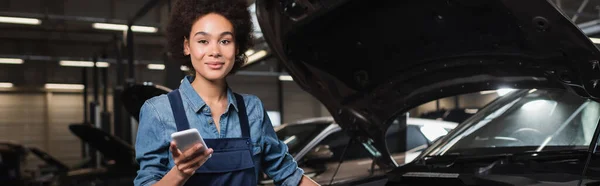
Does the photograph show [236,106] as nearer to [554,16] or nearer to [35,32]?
[554,16]

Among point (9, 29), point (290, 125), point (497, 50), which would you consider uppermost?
point (9, 29)

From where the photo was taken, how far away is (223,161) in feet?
4.37

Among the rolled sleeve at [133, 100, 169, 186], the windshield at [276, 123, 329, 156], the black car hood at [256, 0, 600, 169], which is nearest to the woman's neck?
the rolled sleeve at [133, 100, 169, 186]

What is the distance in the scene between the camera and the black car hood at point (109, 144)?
534 centimetres

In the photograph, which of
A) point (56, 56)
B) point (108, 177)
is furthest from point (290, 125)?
point (56, 56)

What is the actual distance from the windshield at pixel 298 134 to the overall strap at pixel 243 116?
2.90 meters

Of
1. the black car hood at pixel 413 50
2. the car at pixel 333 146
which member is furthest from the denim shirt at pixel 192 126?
the car at pixel 333 146

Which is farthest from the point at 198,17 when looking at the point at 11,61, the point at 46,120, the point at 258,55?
the point at 46,120

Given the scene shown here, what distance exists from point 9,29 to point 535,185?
9856 millimetres

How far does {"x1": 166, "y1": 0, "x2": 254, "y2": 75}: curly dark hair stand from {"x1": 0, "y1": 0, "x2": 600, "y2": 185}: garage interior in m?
4.92

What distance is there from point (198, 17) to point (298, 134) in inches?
129

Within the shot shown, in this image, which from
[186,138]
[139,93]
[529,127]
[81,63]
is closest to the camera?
[186,138]

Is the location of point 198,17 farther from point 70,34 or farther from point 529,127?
point 70,34

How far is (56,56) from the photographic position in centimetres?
1426
